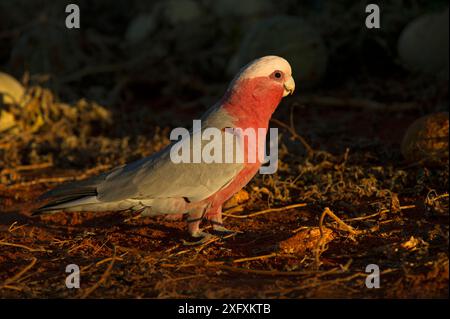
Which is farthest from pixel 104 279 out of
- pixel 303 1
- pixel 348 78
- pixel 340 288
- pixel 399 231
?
pixel 303 1

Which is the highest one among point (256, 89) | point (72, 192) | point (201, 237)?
point (256, 89)

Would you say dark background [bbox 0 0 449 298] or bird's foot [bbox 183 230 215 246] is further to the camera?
bird's foot [bbox 183 230 215 246]

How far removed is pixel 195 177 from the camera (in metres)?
3.89

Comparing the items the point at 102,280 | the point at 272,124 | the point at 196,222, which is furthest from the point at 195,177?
the point at 272,124

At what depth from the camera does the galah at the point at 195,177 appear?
3.89m

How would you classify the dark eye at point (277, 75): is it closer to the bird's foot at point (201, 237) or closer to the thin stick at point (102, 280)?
the bird's foot at point (201, 237)

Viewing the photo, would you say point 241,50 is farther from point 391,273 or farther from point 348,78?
point 391,273

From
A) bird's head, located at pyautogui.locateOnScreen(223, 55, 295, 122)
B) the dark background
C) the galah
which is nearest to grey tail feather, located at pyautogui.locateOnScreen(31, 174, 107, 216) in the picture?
the galah

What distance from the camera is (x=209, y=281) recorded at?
344 centimetres

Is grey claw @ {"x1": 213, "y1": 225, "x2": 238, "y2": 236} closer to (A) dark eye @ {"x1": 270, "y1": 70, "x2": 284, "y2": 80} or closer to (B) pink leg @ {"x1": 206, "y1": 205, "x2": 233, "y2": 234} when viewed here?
(B) pink leg @ {"x1": 206, "y1": 205, "x2": 233, "y2": 234}

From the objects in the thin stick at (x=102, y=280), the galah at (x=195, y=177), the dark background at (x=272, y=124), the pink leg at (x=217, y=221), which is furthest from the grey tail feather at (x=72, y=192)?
the pink leg at (x=217, y=221)

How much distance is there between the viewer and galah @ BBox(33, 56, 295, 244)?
3891 millimetres

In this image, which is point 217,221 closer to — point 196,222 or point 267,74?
point 196,222

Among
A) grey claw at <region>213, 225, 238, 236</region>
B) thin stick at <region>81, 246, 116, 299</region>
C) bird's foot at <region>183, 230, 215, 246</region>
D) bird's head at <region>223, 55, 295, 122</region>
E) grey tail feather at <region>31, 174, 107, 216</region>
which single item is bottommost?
thin stick at <region>81, 246, 116, 299</region>
